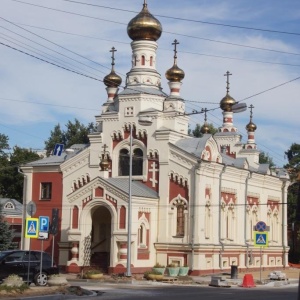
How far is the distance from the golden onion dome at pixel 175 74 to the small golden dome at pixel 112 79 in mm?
4418

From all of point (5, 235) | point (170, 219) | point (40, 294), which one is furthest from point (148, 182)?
point (40, 294)

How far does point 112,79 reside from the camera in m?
47.6

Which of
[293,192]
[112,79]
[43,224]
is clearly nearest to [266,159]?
[293,192]

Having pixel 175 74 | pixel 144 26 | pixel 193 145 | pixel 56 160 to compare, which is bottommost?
pixel 56 160

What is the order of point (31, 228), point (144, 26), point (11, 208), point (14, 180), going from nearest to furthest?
point (31, 228) → point (144, 26) → point (11, 208) → point (14, 180)

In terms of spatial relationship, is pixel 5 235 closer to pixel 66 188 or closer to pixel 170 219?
pixel 66 188

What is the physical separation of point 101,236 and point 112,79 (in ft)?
35.6

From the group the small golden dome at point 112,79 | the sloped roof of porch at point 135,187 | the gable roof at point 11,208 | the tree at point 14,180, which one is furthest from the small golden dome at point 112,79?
the tree at point 14,180

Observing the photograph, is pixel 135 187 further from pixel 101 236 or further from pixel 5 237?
pixel 5 237

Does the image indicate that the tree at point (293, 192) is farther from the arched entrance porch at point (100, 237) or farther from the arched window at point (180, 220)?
the arched entrance porch at point (100, 237)

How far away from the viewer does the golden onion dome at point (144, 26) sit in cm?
4391

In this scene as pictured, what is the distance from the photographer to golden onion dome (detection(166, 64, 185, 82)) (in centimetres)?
4441

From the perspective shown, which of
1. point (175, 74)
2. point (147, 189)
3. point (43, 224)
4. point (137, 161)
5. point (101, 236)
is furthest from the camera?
point (175, 74)

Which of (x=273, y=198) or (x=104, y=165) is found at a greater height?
(x=104, y=165)
